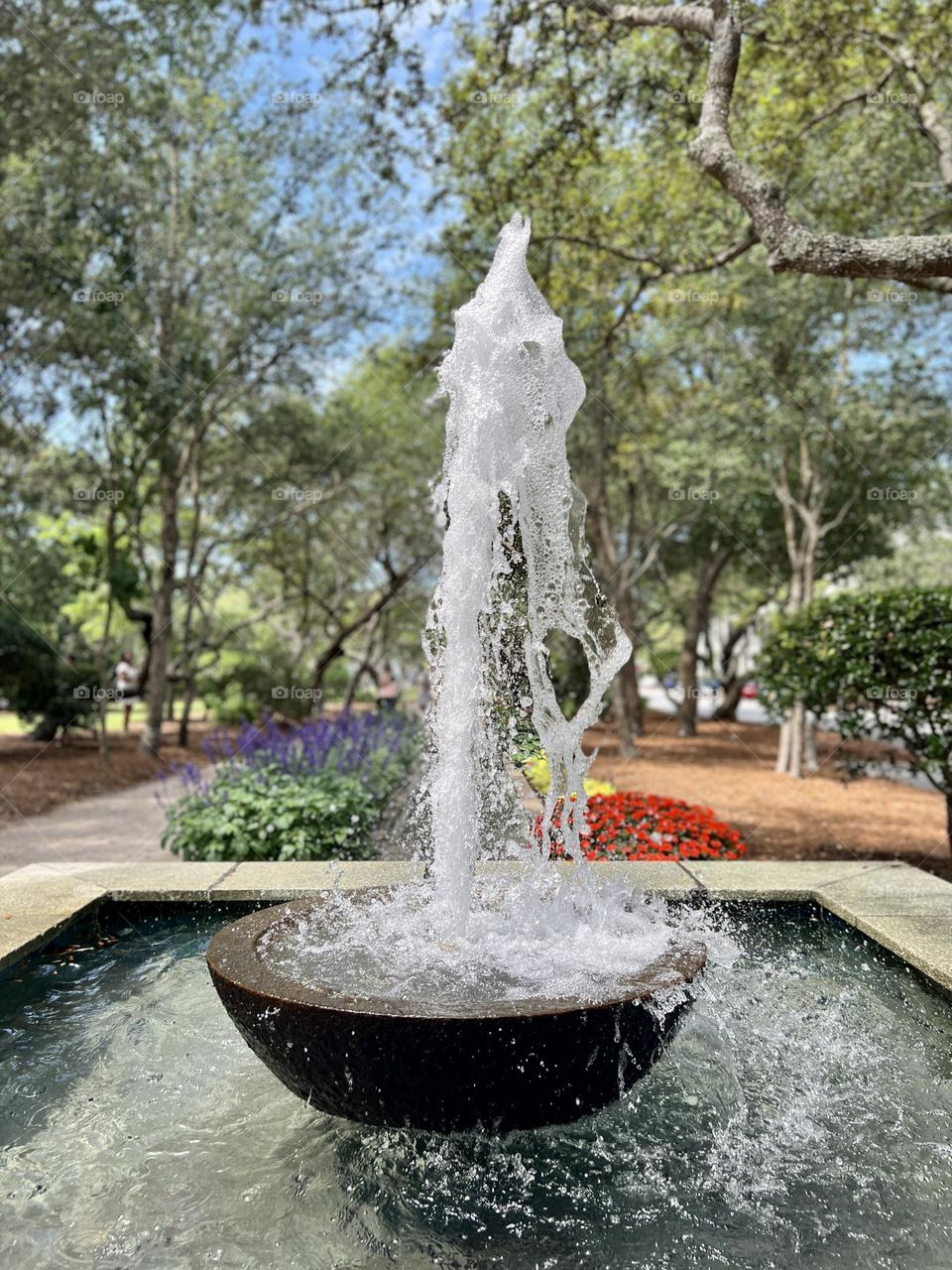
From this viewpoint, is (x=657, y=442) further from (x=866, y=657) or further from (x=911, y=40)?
(x=866, y=657)

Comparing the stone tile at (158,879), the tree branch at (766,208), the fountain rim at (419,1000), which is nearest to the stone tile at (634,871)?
the stone tile at (158,879)

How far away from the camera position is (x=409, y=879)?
529cm

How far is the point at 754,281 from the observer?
13984 millimetres

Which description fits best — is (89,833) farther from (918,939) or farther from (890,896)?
(918,939)

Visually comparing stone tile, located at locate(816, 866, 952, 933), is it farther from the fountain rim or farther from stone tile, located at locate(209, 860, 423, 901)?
stone tile, located at locate(209, 860, 423, 901)

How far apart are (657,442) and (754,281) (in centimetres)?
472

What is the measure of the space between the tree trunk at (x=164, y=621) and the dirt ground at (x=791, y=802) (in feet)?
24.2

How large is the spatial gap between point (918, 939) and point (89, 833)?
7.81m

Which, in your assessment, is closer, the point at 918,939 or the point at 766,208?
the point at 918,939

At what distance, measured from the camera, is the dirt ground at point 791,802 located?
9.45 meters

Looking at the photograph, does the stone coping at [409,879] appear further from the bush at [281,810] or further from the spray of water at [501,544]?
the spray of water at [501,544]

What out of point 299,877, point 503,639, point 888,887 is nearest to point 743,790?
point 888,887

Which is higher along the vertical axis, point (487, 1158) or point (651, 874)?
point (651, 874)

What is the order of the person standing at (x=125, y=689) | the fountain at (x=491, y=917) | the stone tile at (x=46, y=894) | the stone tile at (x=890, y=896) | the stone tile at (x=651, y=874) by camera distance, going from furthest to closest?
the person standing at (x=125, y=689) < the stone tile at (x=651, y=874) < the stone tile at (x=890, y=896) < the stone tile at (x=46, y=894) < the fountain at (x=491, y=917)
